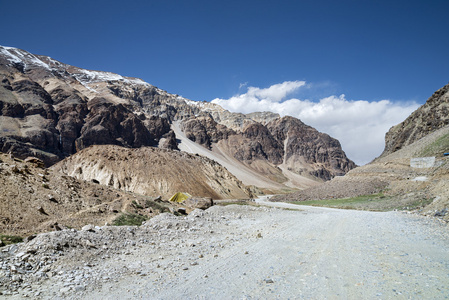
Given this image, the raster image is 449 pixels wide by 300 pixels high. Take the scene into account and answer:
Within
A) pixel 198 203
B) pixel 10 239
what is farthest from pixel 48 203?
pixel 198 203

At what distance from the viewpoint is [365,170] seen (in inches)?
2306

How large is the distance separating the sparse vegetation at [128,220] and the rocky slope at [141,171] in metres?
32.9

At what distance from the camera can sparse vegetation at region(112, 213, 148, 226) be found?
15309 millimetres

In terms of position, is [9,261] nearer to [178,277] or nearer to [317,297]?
[178,277]

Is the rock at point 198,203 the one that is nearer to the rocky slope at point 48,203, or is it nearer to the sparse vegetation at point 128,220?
the rocky slope at point 48,203

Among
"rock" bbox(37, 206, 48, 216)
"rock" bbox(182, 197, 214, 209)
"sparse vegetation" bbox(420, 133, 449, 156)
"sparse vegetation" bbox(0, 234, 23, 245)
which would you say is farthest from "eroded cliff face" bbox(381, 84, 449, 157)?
"sparse vegetation" bbox(0, 234, 23, 245)

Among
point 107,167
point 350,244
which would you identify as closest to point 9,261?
point 350,244

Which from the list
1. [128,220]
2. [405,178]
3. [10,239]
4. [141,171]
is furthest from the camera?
[141,171]

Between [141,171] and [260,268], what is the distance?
2015 inches

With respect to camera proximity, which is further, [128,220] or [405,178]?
[405,178]

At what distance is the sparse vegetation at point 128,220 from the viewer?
15.3m

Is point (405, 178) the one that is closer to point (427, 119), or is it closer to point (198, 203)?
point (198, 203)

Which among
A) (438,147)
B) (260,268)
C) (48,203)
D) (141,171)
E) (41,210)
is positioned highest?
(438,147)

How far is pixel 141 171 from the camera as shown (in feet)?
183
